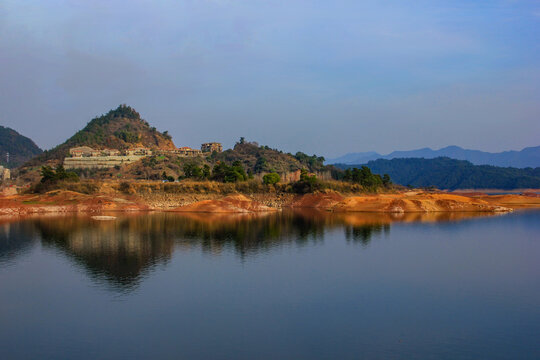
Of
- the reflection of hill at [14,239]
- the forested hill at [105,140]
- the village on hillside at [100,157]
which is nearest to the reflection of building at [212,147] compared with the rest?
the forested hill at [105,140]

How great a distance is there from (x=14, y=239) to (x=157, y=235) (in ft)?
55.6

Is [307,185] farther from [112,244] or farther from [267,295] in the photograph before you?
[267,295]

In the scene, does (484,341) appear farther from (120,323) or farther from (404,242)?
(404,242)

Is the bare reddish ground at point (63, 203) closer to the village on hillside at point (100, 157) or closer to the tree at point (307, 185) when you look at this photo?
the tree at point (307, 185)

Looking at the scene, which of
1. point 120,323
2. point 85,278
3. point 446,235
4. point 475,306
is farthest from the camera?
point 446,235

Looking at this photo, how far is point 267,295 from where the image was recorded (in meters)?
31.4

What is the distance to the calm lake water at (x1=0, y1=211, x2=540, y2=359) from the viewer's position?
2297 cm

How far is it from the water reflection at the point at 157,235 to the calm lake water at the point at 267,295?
29 centimetres

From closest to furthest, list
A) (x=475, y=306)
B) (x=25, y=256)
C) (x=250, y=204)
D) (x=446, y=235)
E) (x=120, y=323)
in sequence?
1. (x=120, y=323)
2. (x=475, y=306)
3. (x=25, y=256)
4. (x=446, y=235)
5. (x=250, y=204)

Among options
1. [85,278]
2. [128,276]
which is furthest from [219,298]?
[85,278]

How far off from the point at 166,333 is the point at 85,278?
568 inches

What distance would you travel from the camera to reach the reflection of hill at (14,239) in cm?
4570

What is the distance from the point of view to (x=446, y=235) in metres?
58.3

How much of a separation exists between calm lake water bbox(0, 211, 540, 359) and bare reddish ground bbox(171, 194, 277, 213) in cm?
3134
